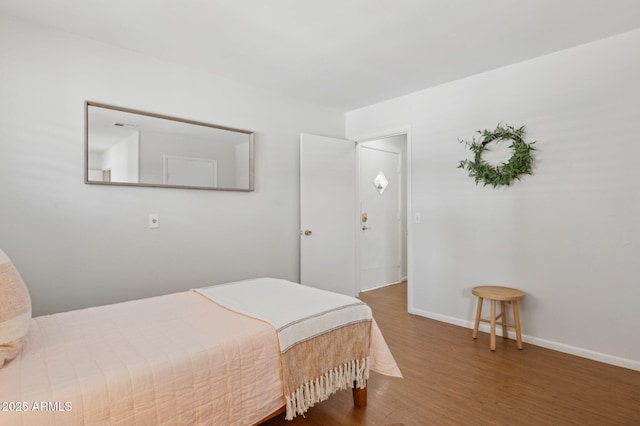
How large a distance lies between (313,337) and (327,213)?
93.3 inches

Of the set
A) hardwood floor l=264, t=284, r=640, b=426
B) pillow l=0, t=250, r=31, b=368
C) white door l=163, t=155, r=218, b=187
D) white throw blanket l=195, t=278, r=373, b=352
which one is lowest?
hardwood floor l=264, t=284, r=640, b=426

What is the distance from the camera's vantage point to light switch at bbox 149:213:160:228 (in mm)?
2773

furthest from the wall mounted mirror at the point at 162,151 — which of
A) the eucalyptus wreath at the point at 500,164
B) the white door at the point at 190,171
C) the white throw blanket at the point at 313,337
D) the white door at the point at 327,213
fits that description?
the eucalyptus wreath at the point at 500,164

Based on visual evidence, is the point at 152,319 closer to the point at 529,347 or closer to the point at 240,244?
the point at 240,244

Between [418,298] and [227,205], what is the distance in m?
2.26

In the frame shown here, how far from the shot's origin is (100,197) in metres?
2.53

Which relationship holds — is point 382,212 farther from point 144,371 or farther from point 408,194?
point 144,371

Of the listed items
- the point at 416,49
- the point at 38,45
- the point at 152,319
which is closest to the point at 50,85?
the point at 38,45

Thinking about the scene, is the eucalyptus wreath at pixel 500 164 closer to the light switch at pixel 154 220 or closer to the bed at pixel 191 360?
the bed at pixel 191 360

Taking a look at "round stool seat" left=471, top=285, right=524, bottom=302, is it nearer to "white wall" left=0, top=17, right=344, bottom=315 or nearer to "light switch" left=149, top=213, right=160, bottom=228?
"white wall" left=0, top=17, right=344, bottom=315

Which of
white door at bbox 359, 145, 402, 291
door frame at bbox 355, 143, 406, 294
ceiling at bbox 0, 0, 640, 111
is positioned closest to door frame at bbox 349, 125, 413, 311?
door frame at bbox 355, 143, 406, 294

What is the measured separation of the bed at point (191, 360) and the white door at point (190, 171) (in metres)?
1.18

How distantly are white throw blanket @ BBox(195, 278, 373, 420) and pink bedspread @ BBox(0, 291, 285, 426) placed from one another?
0.08m

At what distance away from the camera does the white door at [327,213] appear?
379cm
